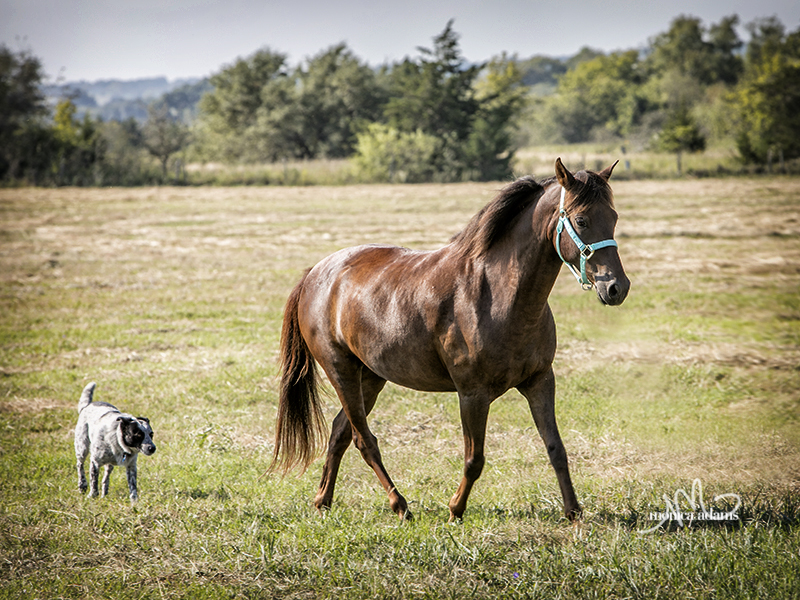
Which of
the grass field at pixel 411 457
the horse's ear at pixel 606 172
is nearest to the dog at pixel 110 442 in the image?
the grass field at pixel 411 457

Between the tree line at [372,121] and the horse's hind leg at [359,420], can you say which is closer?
the horse's hind leg at [359,420]

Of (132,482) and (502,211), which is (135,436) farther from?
(502,211)

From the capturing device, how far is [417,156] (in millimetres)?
40656

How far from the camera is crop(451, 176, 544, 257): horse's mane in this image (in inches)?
162

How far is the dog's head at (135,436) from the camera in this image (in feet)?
16.2

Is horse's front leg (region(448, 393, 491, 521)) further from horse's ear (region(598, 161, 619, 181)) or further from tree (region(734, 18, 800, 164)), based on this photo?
tree (region(734, 18, 800, 164))

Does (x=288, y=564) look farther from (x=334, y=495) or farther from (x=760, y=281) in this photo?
(x=760, y=281)

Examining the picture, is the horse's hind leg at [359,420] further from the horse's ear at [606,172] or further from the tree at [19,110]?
the tree at [19,110]

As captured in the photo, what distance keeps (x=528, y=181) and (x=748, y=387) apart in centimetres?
473

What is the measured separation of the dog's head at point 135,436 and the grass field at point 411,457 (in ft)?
1.40

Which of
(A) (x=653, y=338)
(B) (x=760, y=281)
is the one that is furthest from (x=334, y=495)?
(B) (x=760, y=281)

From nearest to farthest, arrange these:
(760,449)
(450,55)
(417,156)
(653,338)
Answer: (760,449) < (653,338) < (417,156) < (450,55)

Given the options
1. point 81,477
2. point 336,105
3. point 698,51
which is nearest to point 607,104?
point 698,51

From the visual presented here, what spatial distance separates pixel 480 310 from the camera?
408cm
